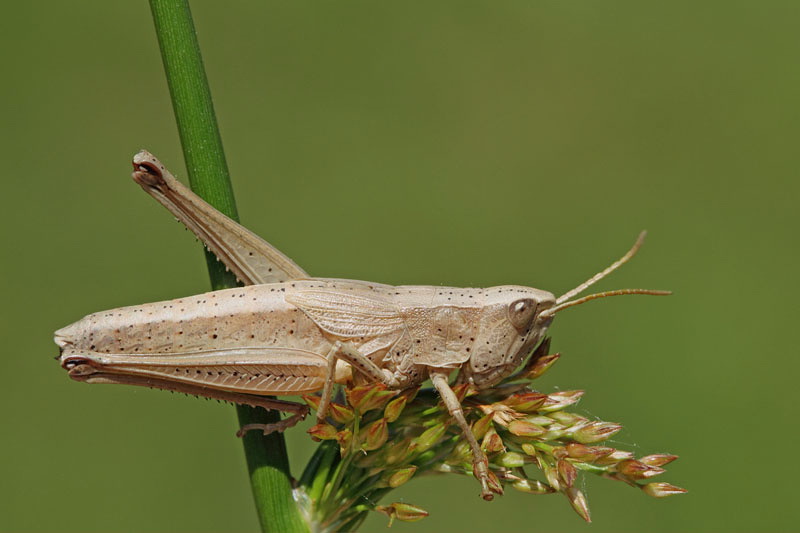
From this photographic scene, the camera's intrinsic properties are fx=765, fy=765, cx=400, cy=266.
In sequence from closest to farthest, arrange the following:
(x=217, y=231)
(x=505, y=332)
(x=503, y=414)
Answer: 1. (x=503, y=414)
2. (x=217, y=231)
3. (x=505, y=332)

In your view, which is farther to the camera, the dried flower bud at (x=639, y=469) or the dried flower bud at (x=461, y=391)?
the dried flower bud at (x=461, y=391)

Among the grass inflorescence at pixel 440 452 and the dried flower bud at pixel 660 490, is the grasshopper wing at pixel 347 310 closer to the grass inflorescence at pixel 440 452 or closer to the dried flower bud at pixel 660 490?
the grass inflorescence at pixel 440 452

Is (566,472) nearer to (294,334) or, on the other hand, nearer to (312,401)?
(312,401)

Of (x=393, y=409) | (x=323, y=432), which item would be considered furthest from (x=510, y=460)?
(x=323, y=432)

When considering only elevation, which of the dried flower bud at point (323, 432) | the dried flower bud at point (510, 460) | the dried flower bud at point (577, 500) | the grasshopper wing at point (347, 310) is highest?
the grasshopper wing at point (347, 310)

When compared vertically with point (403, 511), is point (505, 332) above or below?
above

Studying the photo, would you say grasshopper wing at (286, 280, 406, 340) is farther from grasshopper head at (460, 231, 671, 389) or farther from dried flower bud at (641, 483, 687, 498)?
dried flower bud at (641, 483, 687, 498)

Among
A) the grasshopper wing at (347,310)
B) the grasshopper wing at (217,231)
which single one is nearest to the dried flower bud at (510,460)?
the grasshopper wing at (347,310)
